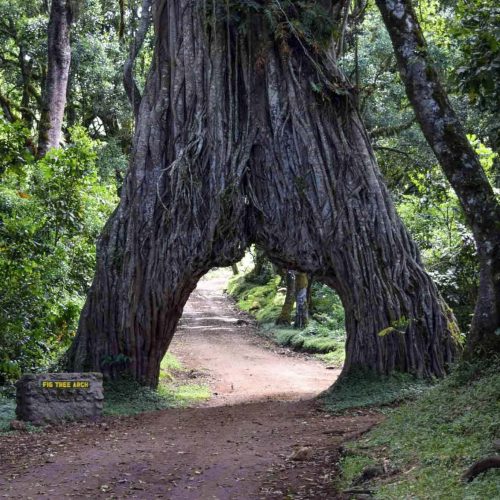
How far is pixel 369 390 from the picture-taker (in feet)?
40.1

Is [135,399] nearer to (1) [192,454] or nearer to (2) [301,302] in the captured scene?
(1) [192,454]

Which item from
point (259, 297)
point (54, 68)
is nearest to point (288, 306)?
point (259, 297)

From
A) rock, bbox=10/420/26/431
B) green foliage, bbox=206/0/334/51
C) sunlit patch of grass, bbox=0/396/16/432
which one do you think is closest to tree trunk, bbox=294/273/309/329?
green foliage, bbox=206/0/334/51

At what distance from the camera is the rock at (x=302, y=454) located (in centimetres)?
834

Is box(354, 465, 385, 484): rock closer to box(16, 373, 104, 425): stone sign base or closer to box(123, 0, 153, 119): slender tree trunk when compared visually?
box(16, 373, 104, 425): stone sign base

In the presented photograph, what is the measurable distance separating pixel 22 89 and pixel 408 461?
24019 mm

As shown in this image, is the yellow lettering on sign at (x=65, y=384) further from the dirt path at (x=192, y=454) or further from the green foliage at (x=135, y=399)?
the green foliage at (x=135, y=399)

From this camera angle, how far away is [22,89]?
27578mm

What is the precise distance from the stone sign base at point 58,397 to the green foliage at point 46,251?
6.71ft

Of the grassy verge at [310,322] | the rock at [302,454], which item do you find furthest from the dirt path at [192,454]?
the grassy verge at [310,322]

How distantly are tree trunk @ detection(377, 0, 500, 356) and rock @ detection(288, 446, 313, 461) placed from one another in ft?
6.73

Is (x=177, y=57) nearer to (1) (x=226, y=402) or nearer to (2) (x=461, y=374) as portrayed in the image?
(1) (x=226, y=402)

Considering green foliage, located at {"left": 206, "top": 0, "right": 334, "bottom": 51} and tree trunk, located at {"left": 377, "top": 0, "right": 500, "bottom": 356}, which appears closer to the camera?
tree trunk, located at {"left": 377, "top": 0, "right": 500, "bottom": 356}

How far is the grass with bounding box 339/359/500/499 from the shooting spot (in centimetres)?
581
